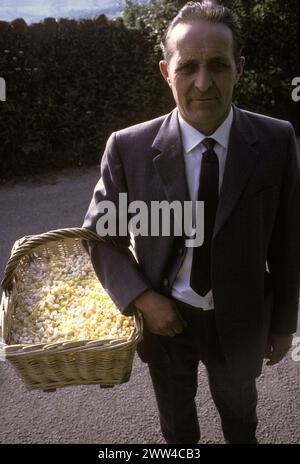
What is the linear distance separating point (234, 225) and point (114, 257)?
1.59 feet

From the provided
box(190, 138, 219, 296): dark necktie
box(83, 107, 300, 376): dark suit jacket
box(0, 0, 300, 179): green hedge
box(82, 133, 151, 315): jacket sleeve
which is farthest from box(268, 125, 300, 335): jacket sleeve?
box(0, 0, 300, 179): green hedge

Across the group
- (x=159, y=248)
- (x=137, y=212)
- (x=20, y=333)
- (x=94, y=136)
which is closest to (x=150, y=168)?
(x=137, y=212)

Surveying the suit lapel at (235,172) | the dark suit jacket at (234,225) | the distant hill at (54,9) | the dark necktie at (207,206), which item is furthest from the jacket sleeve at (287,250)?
the distant hill at (54,9)

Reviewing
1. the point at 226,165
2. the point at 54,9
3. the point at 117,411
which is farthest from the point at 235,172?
the point at 54,9

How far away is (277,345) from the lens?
1.90 metres

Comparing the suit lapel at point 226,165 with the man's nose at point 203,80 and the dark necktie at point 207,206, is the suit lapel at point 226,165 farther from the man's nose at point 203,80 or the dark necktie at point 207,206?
the man's nose at point 203,80

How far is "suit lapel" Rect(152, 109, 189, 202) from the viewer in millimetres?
1577

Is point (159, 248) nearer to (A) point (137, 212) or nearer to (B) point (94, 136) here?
(A) point (137, 212)

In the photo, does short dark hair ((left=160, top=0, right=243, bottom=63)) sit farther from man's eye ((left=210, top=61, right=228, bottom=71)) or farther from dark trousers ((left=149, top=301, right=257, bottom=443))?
dark trousers ((left=149, top=301, right=257, bottom=443))

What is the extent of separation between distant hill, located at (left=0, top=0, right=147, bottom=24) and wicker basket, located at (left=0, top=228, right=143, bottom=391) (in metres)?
3.60

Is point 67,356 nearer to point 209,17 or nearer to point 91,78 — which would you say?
point 209,17
